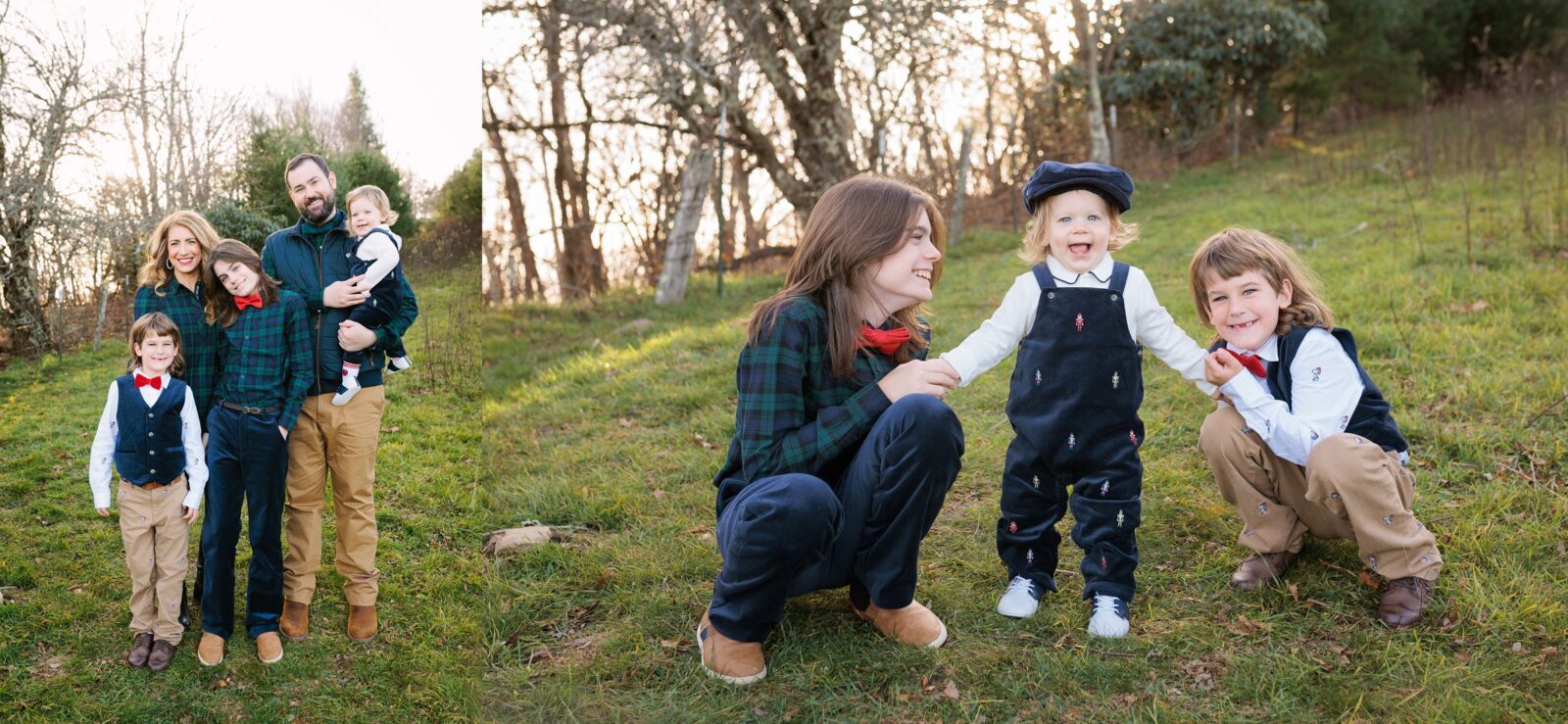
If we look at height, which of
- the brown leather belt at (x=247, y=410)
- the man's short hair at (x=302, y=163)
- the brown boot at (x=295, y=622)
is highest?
the man's short hair at (x=302, y=163)

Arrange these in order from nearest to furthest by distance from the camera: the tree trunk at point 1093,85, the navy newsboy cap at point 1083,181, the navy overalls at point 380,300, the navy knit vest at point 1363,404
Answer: the navy overalls at point 380,300, the navy newsboy cap at point 1083,181, the navy knit vest at point 1363,404, the tree trunk at point 1093,85

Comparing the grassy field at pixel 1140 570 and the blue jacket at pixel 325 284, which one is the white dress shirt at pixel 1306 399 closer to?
the grassy field at pixel 1140 570

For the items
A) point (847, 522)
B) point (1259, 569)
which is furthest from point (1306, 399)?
point (847, 522)

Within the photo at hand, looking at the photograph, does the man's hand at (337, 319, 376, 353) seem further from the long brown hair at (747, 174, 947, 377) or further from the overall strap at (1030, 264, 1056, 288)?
the overall strap at (1030, 264, 1056, 288)

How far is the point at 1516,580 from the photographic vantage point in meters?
3.24

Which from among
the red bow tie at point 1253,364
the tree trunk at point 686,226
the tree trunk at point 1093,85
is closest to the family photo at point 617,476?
the red bow tie at point 1253,364

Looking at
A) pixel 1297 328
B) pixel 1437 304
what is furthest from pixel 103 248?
pixel 1437 304

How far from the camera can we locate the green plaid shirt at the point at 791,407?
9.26 ft

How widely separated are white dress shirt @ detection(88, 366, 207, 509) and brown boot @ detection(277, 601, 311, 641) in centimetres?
35

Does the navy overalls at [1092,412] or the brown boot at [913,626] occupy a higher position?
the navy overalls at [1092,412]

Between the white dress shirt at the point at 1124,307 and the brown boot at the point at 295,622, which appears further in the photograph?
the white dress shirt at the point at 1124,307

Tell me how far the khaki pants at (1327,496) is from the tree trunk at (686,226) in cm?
717

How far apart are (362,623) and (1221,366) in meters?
2.50

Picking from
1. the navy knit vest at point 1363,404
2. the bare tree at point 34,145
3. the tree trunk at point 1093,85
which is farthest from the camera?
the tree trunk at point 1093,85
